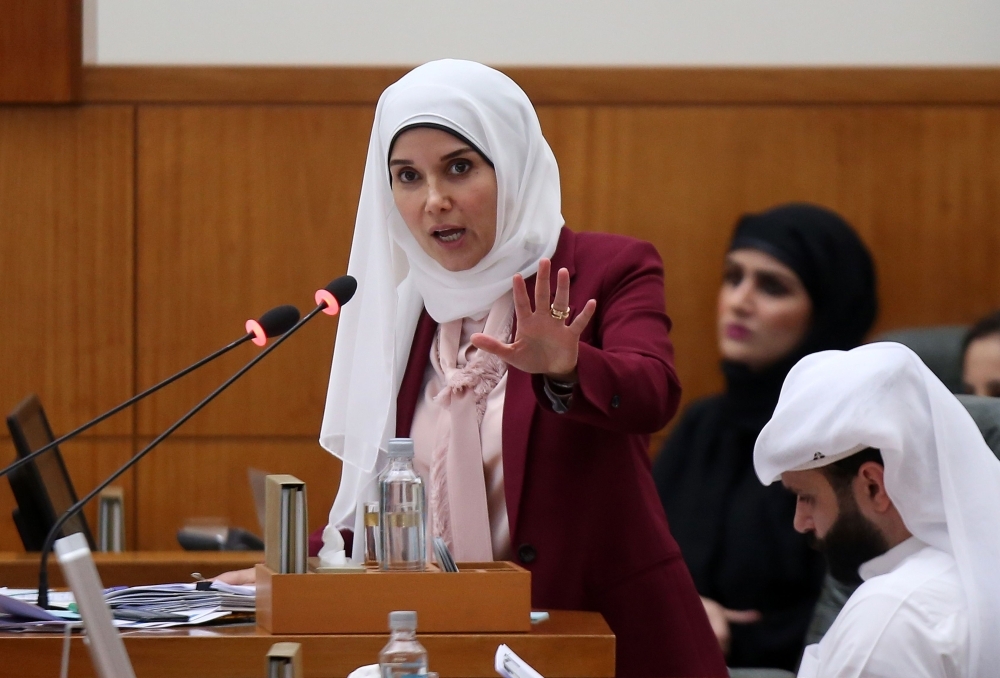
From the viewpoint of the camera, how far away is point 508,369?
213 cm

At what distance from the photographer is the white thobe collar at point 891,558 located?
1918mm

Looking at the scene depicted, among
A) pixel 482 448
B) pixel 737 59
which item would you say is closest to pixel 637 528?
pixel 482 448

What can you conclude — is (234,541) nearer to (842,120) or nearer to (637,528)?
(637,528)

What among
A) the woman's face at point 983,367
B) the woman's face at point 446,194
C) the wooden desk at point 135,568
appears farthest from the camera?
the woman's face at point 983,367

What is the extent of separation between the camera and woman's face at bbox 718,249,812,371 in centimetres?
361

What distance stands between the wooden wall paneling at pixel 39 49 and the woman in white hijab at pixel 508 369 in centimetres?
206

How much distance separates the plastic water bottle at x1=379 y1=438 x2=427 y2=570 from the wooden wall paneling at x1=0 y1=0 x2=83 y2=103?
2.69 m

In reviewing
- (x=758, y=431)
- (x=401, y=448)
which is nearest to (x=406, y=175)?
(x=401, y=448)

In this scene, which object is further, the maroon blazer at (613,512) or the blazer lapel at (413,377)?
the blazer lapel at (413,377)

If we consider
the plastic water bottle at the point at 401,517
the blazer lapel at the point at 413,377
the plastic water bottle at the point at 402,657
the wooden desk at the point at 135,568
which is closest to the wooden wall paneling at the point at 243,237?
the wooden desk at the point at 135,568

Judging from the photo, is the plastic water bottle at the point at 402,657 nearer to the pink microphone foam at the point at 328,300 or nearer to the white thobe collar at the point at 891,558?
the pink microphone foam at the point at 328,300

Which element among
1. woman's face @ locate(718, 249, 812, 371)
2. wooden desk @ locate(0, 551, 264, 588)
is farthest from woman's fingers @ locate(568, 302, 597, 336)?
woman's face @ locate(718, 249, 812, 371)

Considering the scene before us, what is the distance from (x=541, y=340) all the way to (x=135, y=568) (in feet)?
3.79

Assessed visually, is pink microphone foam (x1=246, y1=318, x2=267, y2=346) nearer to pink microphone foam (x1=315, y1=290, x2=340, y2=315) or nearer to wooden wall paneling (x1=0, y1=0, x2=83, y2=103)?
pink microphone foam (x1=315, y1=290, x2=340, y2=315)
